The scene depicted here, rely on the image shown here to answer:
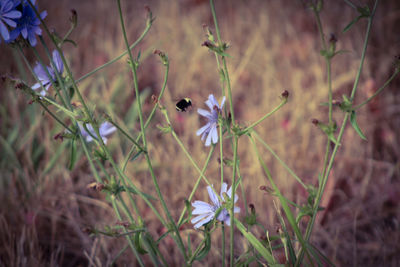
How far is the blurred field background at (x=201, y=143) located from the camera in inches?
68.2

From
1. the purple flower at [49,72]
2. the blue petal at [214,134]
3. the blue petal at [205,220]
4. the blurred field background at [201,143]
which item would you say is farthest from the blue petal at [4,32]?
the blue petal at [205,220]

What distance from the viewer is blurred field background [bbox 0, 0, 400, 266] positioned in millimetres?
1733

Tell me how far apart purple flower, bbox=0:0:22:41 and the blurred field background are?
261 millimetres

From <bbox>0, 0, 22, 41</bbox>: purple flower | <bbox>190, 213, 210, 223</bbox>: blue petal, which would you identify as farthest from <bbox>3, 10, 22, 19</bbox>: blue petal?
<bbox>190, 213, 210, 223</bbox>: blue petal

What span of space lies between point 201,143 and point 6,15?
1.49 m

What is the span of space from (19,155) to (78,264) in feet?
2.72

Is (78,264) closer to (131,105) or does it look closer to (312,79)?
(131,105)

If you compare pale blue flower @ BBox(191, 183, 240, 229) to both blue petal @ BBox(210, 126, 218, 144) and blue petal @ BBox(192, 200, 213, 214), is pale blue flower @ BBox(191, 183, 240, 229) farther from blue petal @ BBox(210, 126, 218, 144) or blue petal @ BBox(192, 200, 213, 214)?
blue petal @ BBox(210, 126, 218, 144)

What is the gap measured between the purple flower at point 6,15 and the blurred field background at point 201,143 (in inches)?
10.3

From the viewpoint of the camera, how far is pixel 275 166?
84.7 inches

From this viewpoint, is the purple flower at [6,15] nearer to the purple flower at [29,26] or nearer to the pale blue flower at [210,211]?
the purple flower at [29,26]

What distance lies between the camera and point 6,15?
0.95 m

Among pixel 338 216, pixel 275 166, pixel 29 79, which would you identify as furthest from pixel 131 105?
pixel 338 216

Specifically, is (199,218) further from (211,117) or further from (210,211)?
(211,117)
